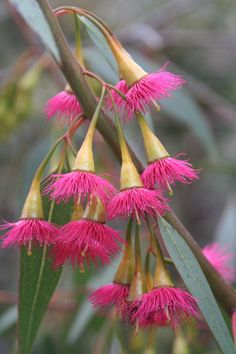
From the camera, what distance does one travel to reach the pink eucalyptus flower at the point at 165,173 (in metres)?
0.92

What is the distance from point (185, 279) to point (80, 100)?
0.28 meters

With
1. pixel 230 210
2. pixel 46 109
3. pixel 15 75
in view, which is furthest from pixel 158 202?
pixel 230 210

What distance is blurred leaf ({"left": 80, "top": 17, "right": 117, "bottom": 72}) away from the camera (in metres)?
1.07

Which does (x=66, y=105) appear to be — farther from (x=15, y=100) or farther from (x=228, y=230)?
(x=228, y=230)

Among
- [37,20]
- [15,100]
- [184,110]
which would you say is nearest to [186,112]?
Answer: [184,110]

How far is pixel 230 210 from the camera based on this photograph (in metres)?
2.53

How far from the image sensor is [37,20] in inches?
32.6

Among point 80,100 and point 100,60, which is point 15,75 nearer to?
point 100,60

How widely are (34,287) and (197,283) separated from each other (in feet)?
1.09

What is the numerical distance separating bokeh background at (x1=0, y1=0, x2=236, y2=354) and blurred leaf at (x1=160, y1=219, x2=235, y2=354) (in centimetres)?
34

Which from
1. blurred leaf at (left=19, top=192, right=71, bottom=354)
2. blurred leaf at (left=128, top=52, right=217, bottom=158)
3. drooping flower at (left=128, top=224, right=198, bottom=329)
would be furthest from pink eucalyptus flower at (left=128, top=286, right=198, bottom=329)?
blurred leaf at (left=128, top=52, right=217, bottom=158)

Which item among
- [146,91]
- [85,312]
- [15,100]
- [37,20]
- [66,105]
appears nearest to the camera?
[37,20]

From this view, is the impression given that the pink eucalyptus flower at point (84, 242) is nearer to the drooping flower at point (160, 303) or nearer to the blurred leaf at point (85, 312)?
the drooping flower at point (160, 303)

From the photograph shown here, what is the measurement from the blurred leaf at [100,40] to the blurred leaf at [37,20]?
202 millimetres
